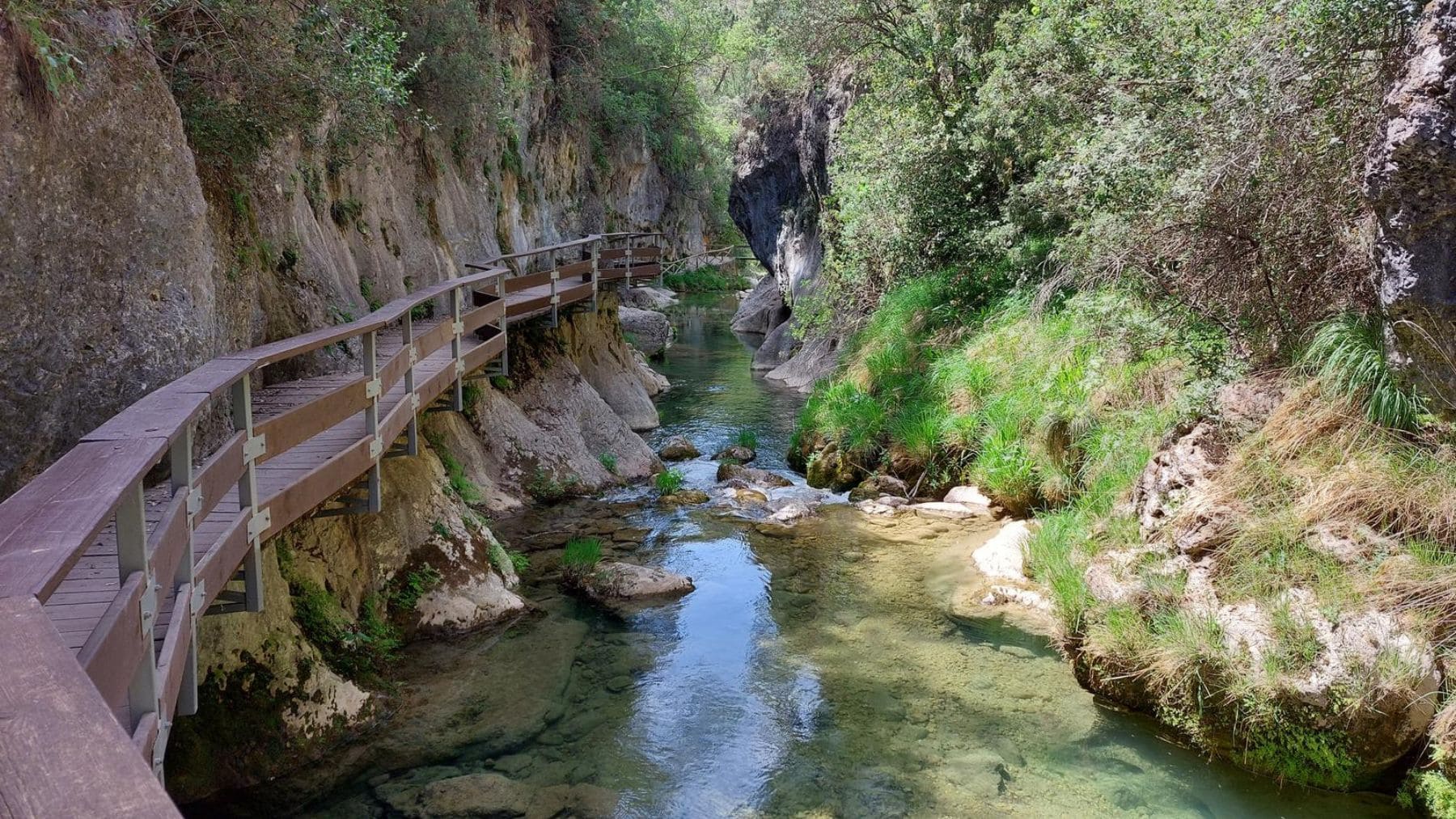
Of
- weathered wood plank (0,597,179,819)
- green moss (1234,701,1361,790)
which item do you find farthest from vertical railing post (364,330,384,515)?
green moss (1234,701,1361,790)

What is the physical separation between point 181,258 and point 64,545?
453 cm

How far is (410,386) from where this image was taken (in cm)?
808

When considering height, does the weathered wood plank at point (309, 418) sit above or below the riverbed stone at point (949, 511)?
above

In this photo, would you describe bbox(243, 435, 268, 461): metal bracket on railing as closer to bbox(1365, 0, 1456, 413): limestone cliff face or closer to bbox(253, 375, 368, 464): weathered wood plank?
bbox(253, 375, 368, 464): weathered wood plank

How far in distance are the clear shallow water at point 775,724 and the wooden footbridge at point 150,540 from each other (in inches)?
66.8

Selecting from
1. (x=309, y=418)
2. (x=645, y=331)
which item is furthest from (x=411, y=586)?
(x=645, y=331)

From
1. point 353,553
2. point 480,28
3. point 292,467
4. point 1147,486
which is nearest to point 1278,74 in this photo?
point 1147,486

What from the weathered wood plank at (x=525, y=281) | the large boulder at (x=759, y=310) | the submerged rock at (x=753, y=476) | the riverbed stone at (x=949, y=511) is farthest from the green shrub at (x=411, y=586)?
the large boulder at (x=759, y=310)

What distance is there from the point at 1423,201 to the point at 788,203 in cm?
2458

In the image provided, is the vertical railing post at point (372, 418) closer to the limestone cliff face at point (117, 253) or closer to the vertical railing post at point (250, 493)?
the limestone cliff face at point (117, 253)

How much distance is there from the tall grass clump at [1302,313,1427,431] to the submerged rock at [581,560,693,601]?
597cm

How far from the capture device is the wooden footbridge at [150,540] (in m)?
1.42

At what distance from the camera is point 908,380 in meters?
15.8

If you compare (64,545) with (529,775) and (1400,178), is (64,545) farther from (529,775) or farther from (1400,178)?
(1400,178)
